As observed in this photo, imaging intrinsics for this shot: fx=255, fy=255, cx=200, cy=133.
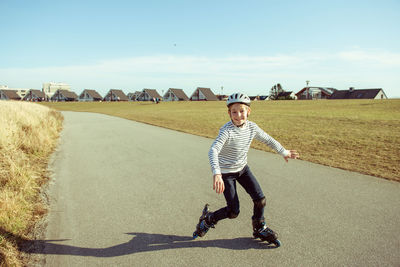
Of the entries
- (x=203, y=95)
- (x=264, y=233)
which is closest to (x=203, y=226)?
(x=264, y=233)

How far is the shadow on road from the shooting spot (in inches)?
114

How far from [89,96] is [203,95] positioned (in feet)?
136

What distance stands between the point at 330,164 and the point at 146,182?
4496mm

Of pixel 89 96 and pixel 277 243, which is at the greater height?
pixel 89 96

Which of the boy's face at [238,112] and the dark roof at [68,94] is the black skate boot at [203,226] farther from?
the dark roof at [68,94]

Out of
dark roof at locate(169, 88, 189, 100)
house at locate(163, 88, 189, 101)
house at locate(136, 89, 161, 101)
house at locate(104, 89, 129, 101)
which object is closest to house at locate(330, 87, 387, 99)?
dark roof at locate(169, 88, 189, 100)

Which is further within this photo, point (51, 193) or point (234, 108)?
point (51, 193)

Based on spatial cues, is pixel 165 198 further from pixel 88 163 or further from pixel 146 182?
pixel 88 163

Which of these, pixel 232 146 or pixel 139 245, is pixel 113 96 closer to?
pixel 139 245

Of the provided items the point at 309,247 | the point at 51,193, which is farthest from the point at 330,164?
the point at 51,193

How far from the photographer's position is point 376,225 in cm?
334

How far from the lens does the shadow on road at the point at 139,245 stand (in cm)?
289

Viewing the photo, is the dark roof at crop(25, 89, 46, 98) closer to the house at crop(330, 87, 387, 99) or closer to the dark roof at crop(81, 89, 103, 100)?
the dark roof at crop(81, 89, 103, 100)

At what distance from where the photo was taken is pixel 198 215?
12.3 feet
